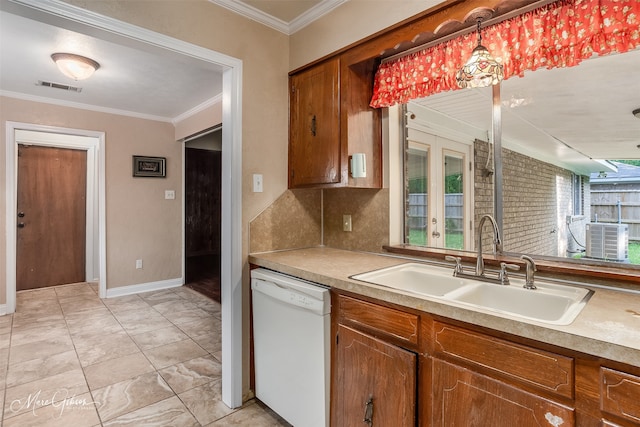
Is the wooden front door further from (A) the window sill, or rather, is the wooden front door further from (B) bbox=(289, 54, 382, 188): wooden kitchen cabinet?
(A) the window sill

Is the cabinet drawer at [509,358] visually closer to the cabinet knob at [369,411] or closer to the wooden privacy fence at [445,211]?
the cabinet knob at [369,411]

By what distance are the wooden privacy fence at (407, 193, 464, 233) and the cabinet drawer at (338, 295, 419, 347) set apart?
38.0 inches

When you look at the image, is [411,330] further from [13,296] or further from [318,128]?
[13,296]

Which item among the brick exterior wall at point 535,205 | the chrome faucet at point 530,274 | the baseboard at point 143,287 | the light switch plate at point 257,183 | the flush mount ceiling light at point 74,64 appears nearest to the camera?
the chrome faucet at point 530,274

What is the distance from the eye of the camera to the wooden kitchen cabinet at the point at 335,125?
194 centimetres

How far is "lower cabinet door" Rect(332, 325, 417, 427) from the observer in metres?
1.25

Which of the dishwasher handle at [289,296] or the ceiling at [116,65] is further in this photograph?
the ceiling at [116,65]

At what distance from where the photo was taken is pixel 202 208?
5.83 meters

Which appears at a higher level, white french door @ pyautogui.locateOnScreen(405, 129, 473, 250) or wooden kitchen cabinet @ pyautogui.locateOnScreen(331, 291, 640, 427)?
white french door @ pyautogui.locateOnScreen(405, 129, 473, 250)

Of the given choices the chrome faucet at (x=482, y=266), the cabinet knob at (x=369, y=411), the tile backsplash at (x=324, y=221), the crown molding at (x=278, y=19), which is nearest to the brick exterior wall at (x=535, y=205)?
the chrome faucet at (x=482, y=266)

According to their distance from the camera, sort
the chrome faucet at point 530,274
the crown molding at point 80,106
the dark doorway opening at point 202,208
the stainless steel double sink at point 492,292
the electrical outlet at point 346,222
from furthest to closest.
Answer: the dark doorway opening at point 202,208, the crown molding at point 80,106, the electrical outlet at point 346,222, the chrome faucet at point 530,274, the stainless steel double sink at point 492,292

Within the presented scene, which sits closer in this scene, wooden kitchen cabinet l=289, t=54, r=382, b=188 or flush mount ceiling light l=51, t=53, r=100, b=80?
wooden kitchen cabinet l=289, t=54, r=382, b=188

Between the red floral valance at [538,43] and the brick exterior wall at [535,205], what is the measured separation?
0.53m

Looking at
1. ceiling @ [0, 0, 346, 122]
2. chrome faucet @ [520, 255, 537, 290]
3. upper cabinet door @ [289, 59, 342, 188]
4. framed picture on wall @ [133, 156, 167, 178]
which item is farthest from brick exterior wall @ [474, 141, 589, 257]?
framed picture on wall @ [133, 156, 167, 178]
